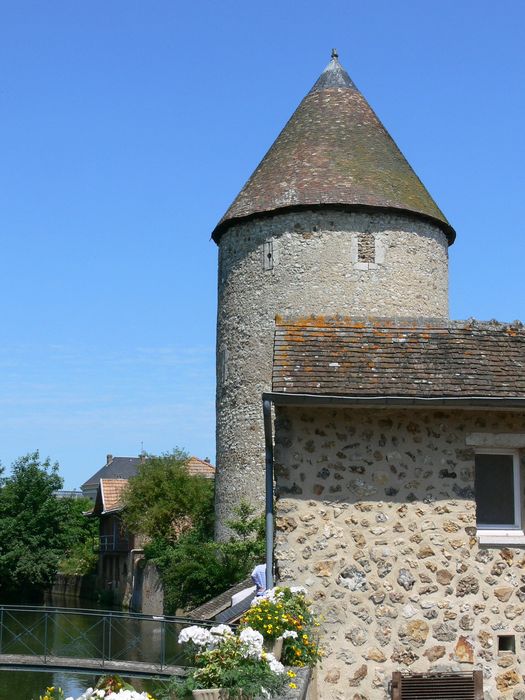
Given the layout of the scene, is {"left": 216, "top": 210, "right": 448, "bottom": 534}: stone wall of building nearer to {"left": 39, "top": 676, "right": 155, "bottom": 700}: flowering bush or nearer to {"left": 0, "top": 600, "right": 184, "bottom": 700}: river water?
{"left": 0, "top": 600, "right": 184, "bottom": 700}: river water

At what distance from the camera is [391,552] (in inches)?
333

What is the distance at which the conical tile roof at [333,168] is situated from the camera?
76.4 feet

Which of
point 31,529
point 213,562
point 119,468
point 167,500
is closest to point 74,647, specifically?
point 213,562

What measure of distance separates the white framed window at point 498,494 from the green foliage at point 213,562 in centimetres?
1364

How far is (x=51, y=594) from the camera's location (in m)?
55.4

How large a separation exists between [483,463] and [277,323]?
239 cm

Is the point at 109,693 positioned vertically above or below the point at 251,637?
below

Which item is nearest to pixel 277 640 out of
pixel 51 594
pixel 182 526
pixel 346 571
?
pixel 346 571

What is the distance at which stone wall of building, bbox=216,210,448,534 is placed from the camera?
2314 centimetres

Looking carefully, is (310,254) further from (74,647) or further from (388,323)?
(388,323)

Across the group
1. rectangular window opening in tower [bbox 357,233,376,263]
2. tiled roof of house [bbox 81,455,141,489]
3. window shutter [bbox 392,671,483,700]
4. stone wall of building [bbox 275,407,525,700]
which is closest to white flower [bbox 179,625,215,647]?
stone wall of building [bbox 275,407,525,700]

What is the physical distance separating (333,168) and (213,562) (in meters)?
10.3

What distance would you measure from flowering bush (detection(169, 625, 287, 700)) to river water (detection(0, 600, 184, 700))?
776cm

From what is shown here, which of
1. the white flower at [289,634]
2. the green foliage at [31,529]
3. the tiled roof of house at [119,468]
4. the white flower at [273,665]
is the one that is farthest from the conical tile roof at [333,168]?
the tiled roof of house at [119,468]
